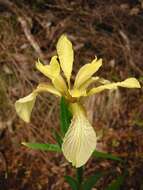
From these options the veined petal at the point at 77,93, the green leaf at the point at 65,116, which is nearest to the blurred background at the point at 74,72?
the green leaf at the point at 65,116

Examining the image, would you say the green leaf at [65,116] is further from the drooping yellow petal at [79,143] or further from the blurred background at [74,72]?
the blurred background at [74,72]

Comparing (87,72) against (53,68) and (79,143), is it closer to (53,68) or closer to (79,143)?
(53,68)

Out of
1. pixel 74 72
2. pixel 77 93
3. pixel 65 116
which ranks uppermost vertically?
pixel 77 93

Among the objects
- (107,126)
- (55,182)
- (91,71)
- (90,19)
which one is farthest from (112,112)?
Result: (91,71)

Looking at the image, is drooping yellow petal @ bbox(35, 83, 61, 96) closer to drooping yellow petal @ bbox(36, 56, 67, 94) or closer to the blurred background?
drooping yellow petal @ bbox(36, 56, 67, 94)

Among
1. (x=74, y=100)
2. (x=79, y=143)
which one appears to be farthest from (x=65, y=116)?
(x=79, y=143)

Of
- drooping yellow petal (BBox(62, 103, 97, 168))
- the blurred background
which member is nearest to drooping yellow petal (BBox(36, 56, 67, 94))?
drooping yellow petal (BBox(62, 103, 97, 168))

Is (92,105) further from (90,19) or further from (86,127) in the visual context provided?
(86,127)
